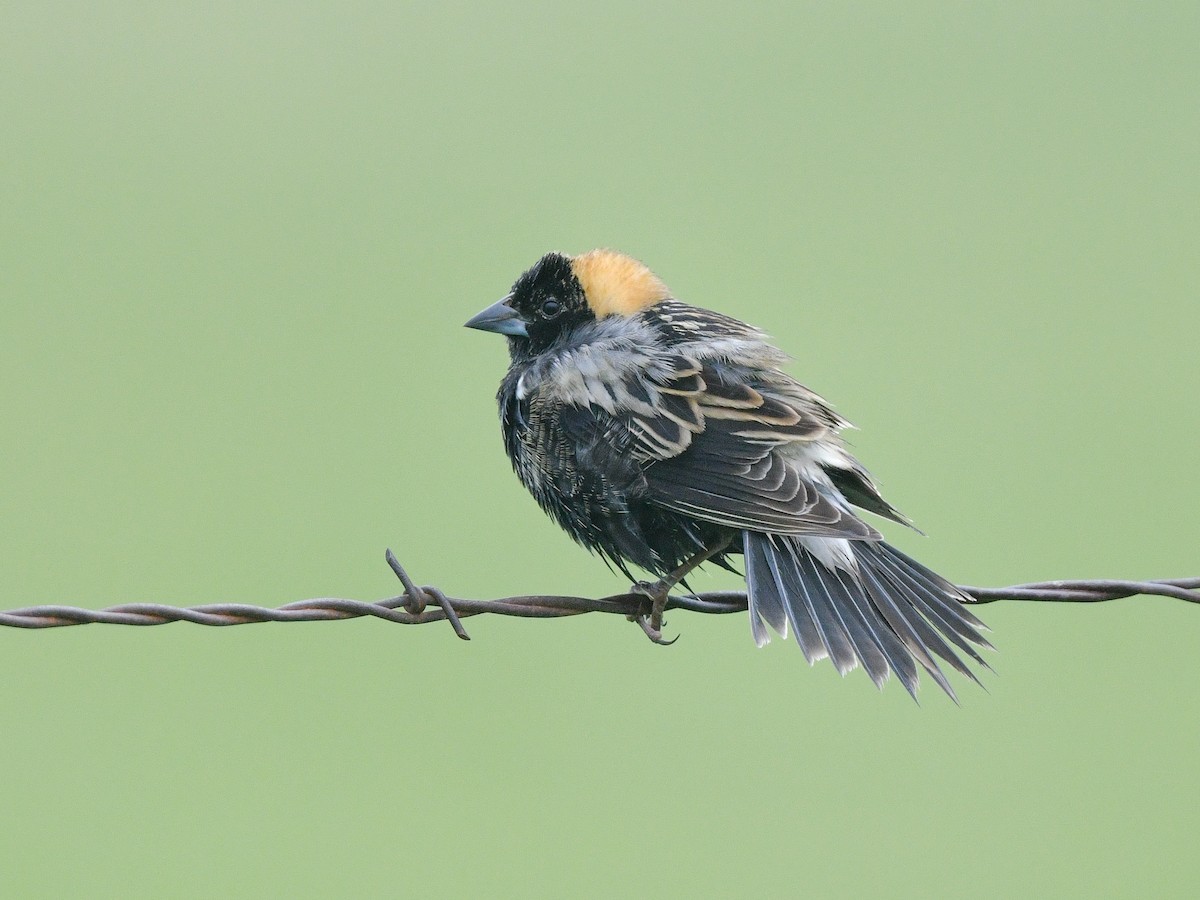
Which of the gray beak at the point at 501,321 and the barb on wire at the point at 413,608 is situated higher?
the gray beak at the point at 501,321

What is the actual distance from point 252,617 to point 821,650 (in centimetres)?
166

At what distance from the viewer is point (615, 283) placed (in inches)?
206

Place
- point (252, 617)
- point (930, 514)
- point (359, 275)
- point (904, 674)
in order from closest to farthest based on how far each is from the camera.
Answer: point (252, 617) < point (904, 674) < point (930, 514) < point (359, 275)

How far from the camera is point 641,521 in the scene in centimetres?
442

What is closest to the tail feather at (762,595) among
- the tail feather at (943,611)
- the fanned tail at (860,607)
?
the fanned tail at (860,607)

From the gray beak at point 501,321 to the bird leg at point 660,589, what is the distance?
1.36 metres

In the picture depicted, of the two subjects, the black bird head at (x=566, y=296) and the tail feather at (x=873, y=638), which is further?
the black bird head at (x=566, y=296)

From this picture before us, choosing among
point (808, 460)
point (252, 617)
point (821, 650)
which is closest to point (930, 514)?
point (808, 460)

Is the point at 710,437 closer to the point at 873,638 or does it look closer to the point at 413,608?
the point at 873,638

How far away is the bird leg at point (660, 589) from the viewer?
163 inches

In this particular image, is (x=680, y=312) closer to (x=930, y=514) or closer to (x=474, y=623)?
(x=474, y=623)

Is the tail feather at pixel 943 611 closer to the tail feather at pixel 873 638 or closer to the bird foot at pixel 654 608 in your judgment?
the tail feather at pixel 873 638

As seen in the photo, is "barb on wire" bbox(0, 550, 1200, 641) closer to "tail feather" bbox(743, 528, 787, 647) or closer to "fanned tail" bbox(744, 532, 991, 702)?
"fanned tail" bbox(744, 532, 991, 702)

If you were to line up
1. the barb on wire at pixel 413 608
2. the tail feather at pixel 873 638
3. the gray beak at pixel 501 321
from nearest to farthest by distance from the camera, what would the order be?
1. the barb on wire at pixel 413 608
2. the tail feather at pixel 873 638
3. the gray beak at pixel 501 321
